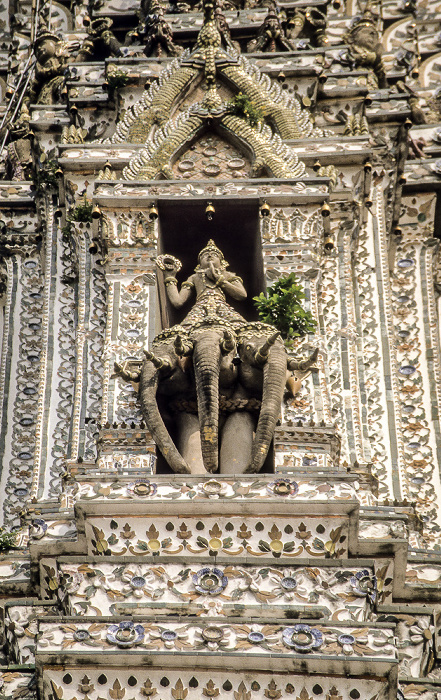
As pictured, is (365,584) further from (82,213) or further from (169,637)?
(82,213)

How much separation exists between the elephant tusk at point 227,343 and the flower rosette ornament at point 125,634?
4.11m

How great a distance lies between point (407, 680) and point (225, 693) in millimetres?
1639

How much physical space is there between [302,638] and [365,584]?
1225 mm

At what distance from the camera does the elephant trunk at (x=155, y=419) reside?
1783 centimetres

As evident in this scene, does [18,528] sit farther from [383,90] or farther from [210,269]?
[383,90]

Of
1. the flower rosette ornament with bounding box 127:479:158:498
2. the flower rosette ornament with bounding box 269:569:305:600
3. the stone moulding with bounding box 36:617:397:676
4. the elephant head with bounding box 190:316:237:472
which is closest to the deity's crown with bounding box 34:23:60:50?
the elephant head with bounding box 190:316:237:472

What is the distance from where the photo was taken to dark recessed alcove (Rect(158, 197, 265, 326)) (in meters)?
21.0

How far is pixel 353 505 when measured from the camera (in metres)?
16.4

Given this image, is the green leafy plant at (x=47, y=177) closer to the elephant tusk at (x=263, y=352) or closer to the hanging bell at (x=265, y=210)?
the hanging bell at (x=265, y=210)

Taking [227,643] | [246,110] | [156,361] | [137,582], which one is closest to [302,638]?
[227,643]

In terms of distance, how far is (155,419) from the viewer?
1806cm

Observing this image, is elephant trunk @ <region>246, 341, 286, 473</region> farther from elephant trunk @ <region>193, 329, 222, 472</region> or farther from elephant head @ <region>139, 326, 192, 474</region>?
elephant head @ <region>139, 326, 192, 474</region>

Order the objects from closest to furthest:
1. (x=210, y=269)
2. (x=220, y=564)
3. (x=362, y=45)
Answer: (x=220, y=564) → (x=210, y=269) → (x=362, y=45)

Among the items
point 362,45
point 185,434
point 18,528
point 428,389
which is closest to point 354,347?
point 428,389
